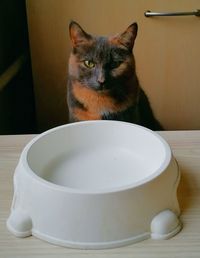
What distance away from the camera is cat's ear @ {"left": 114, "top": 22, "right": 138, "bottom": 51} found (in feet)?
3.39

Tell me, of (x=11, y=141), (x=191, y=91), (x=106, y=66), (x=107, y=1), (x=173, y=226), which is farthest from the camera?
(x=191, y=91)

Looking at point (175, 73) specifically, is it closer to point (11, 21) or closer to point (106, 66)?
point (106, 66)

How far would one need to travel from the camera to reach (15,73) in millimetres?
1278

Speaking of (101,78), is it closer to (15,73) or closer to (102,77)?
(102,77)

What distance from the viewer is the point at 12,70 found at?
1.25 meters

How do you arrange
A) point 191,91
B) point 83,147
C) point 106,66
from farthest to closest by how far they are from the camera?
point 191,91 → point 106,66 → point 83,147

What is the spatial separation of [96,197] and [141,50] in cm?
77

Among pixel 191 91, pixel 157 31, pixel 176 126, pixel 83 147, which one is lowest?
pixel 176 126

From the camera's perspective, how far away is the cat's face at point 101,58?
983mm

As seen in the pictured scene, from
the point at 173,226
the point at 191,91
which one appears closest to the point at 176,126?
the point at 191,91

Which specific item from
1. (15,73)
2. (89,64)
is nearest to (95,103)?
(89,64)

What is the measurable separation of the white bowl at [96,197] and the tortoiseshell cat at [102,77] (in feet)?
1.23

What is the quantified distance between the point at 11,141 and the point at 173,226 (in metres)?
0.43

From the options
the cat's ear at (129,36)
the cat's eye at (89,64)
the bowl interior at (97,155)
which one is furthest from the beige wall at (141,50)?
the bowl interior at (97,155)
